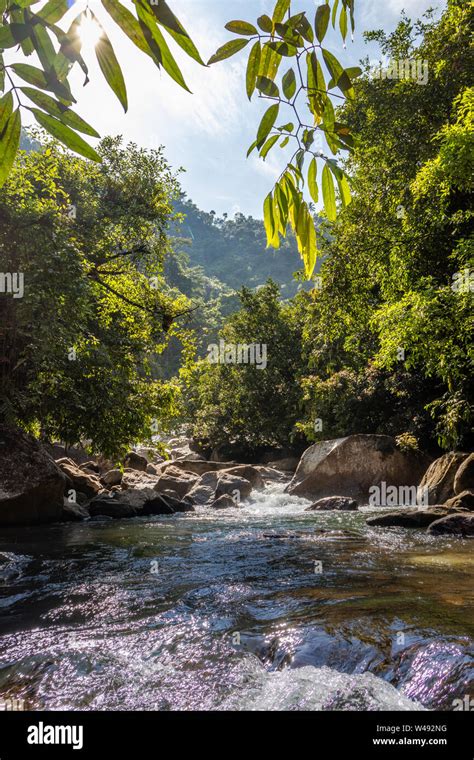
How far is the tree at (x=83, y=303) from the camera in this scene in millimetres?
10812

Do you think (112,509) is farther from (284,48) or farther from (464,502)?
(284,48)

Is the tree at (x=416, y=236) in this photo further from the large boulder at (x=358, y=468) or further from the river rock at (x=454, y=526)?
the river rock at (x=454, y=526)

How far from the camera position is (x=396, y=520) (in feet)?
39.2

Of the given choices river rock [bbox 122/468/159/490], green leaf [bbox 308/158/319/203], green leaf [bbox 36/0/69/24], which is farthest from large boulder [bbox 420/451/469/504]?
green leaf [bbox 36/0/69/24]

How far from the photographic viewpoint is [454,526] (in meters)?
10.4

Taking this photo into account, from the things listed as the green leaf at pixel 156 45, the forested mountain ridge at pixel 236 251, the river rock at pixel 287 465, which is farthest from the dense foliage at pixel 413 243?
the forested mountain ridge at pixel 236 251

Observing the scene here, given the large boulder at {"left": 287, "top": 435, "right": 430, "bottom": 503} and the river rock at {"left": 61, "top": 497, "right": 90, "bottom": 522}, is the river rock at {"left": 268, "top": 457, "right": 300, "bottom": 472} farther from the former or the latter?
the river rock at {"left": 61, "top": 497, "right": 90, "bottom": 522}

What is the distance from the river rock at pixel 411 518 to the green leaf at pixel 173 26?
1200 cm

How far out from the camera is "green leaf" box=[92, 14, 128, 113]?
1017mm

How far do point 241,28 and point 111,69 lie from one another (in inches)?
22.6

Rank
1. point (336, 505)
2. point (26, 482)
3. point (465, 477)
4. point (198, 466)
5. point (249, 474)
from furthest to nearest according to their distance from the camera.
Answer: point (198, 466) < point (249, 474) < point (336, 505) < point (465, 477) < point (26, 482)

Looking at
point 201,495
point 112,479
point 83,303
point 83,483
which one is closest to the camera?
point 83,303

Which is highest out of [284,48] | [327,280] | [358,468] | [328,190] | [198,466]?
[327,280]

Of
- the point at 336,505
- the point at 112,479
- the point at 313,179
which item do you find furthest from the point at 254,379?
the point at 313,179
